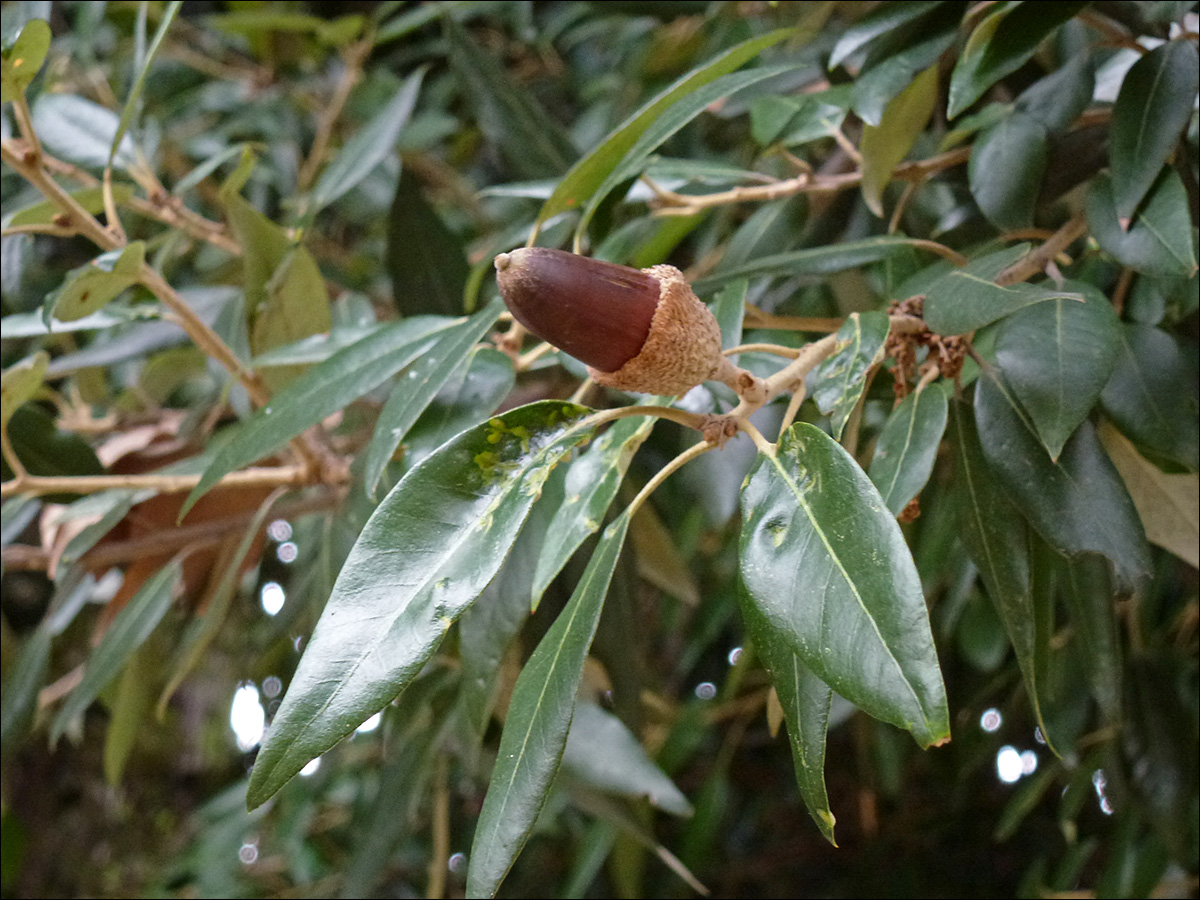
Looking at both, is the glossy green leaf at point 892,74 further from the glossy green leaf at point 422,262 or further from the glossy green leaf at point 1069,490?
the glossy green leaf at point 422,262

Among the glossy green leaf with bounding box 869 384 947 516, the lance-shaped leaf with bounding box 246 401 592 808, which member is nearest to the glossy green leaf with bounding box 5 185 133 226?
the lance-shaped leaf with bounding box 246 401 592 808

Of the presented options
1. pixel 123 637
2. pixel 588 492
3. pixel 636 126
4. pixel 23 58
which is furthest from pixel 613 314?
pixel 123 637

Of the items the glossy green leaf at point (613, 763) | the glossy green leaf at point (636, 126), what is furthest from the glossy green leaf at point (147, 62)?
the glossy green leaf at point (613, 763)

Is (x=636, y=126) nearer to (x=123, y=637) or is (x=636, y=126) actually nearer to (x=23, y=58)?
(x=23, y=58)

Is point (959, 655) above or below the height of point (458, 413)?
below

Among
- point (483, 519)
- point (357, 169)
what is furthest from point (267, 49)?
point (483, 519)

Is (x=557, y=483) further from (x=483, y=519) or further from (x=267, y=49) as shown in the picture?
→ (x=267, y=49)

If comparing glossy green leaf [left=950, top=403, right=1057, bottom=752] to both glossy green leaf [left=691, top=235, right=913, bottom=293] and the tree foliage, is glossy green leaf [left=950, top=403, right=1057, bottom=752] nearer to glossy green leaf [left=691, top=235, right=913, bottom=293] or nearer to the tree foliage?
the tree foliage
